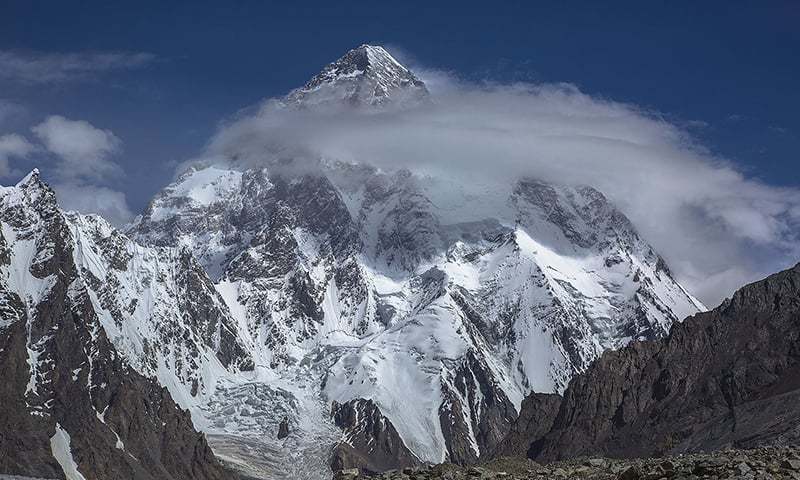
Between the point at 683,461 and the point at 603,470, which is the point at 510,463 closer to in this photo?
the point at 603,470

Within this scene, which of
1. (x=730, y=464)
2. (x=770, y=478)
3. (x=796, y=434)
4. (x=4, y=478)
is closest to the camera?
(x=770, y=478)

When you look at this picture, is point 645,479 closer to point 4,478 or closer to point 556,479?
point 556,479

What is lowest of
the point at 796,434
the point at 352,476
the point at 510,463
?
the point at 352,476

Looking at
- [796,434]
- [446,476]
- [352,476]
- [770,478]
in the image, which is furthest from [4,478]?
[796,434]

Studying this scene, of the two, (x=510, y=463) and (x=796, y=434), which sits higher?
(x=796, y=434)

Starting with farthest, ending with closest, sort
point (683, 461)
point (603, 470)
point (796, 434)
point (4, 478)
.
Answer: point (796, 434)
point (4, 478)
point (603, 470)
point (683, 461)

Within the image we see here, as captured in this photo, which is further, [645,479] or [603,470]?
[603,470]

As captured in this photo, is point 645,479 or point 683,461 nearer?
point 645,479

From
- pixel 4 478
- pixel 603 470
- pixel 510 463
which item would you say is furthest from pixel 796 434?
pixel 4 478

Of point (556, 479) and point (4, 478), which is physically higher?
point (4, 478)
